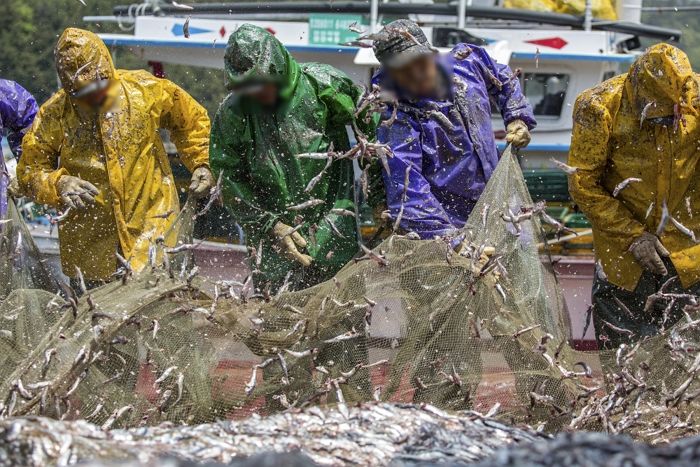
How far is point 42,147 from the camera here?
640 cm

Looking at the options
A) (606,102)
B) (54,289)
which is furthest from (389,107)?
(54,289)

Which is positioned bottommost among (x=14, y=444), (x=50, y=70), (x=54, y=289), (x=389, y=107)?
(x=50, y=70)

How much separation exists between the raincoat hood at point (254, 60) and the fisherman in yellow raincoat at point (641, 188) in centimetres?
147

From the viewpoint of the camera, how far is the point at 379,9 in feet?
38.5

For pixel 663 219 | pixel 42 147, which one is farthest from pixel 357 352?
pixel 42 147

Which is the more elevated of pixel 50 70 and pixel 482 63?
pixel 482 63

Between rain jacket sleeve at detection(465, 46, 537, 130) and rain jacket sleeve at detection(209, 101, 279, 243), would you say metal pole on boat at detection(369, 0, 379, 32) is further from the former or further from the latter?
rain jacket sleeve at detection(209, 101, 279, 243)

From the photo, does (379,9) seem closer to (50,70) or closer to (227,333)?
(227,333)

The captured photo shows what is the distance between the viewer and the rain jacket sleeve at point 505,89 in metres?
5.97

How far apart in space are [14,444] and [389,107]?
2.53 m

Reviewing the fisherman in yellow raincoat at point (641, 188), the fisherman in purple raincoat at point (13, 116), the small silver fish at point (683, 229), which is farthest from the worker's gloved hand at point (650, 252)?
the fisherman in purple raincoat at point (13, 116)

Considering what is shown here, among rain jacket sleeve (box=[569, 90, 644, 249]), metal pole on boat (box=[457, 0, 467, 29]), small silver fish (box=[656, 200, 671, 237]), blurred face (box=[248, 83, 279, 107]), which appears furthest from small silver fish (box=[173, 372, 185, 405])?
metal pole on boat (box=[457, 0, 467, 29])

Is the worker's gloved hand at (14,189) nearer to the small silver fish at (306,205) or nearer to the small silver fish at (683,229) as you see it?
the small silver fish at (306,205)

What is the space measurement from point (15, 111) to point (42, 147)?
67 cm
